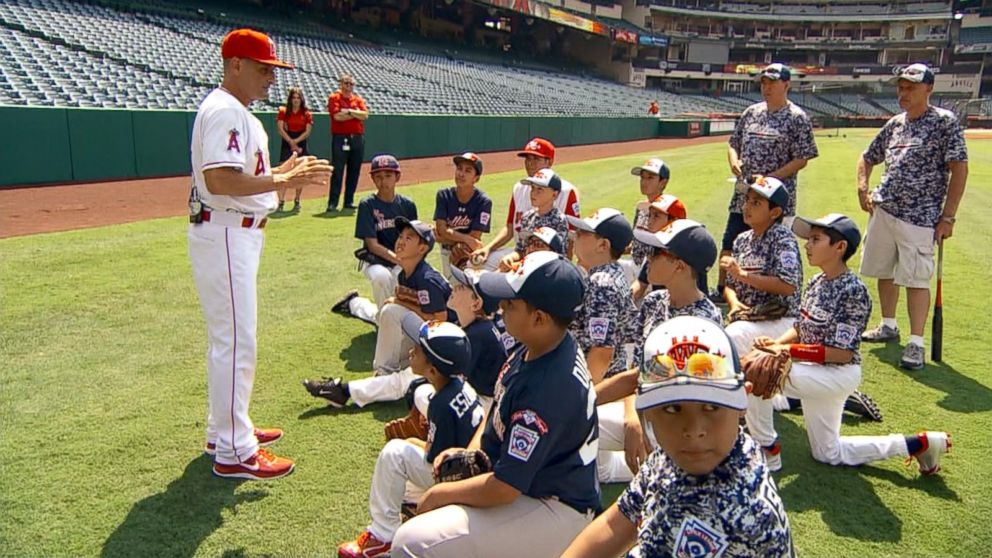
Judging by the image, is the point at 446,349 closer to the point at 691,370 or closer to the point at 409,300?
Answer: the point at 691,370

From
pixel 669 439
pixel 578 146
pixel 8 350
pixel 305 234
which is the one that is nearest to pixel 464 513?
pixel 669 439

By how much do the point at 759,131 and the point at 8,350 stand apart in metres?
6.26

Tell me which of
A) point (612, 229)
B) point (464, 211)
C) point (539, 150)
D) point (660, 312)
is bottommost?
point (660, 312)

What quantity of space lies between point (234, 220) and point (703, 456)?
2633 millimetres

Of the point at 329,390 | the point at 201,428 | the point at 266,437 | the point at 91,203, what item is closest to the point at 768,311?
the point at 329,390

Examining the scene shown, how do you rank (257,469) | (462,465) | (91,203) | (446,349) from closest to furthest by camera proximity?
(462,465), (446,349), (257,469), (91,203)

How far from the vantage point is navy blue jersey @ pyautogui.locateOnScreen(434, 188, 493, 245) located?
258 inches

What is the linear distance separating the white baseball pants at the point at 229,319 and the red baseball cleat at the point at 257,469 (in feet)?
0.10

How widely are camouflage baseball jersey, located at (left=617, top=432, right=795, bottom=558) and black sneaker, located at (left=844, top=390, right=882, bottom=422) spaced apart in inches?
127

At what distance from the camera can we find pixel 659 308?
144 inches

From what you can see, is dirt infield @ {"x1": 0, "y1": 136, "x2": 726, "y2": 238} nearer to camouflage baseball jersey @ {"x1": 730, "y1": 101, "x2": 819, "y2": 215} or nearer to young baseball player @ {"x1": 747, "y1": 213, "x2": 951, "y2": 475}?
camouflage baseball jersey @ {"x1": 730, "y1": 101, "x2": 819, "y2": 215}

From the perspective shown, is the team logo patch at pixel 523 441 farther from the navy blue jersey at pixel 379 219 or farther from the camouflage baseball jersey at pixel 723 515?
the navy blue jersey at pixel 379 219

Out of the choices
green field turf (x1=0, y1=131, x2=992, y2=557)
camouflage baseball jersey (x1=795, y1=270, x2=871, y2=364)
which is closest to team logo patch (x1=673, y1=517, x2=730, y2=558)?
green field turf (x1=0, y1=131, x2=992, y2=557)

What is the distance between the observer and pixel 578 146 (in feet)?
106
